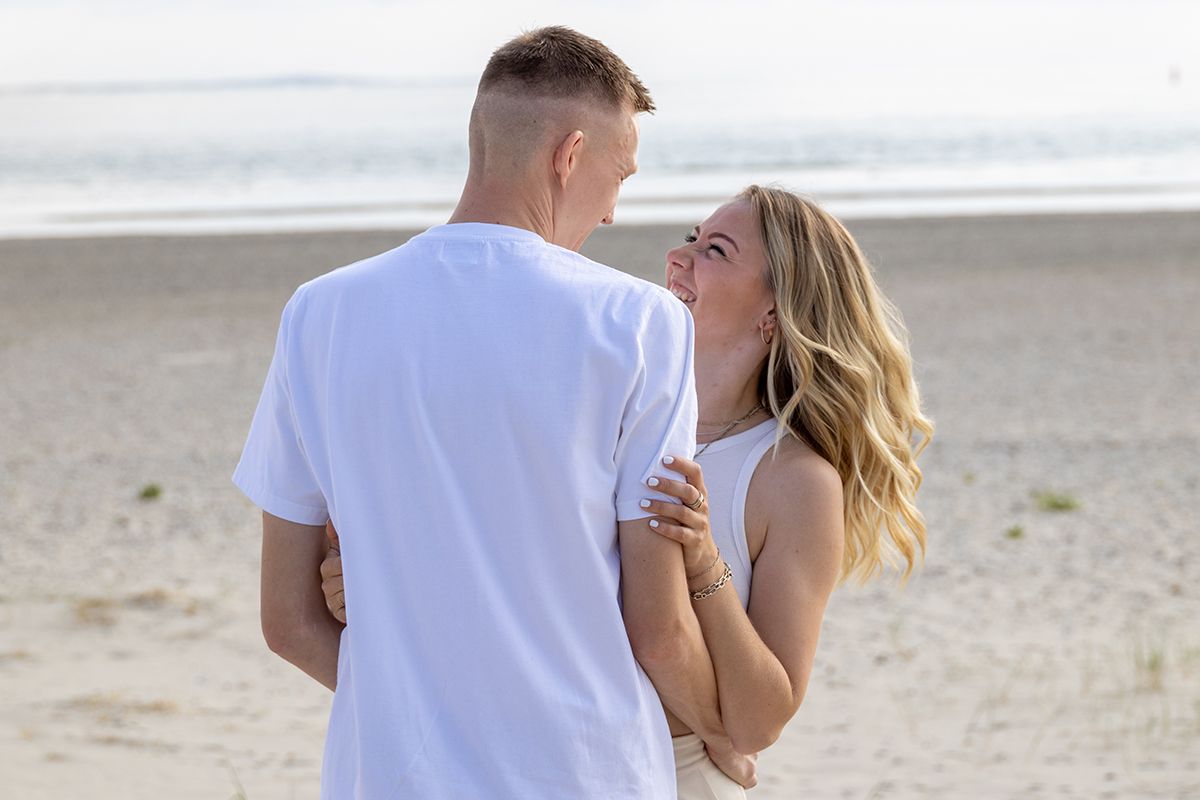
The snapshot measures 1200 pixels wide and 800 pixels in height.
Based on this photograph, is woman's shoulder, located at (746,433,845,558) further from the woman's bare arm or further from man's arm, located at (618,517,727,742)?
A: man's arm, located at (618,517,727,742)

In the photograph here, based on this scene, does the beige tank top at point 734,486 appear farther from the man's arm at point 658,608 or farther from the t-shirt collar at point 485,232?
the t-shirt collar at point 485,232

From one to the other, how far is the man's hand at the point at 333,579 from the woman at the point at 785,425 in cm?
62

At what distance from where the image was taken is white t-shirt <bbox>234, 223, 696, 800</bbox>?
73.4 inches

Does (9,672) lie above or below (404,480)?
below

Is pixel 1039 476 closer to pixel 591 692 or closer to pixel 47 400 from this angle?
pixel 591 692

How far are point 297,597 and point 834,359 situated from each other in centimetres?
114

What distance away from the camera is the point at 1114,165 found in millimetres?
47438

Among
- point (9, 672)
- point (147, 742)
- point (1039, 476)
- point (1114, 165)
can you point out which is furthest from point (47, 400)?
point (1114, 165)

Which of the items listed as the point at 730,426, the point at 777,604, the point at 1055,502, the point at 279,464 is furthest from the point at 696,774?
the point at 1055,502

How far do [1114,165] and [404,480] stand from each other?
49.8 m

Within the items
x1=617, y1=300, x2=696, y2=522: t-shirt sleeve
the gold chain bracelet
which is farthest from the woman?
x1=617, y1=300, x2=696, y2=522: t-shirt sleeve

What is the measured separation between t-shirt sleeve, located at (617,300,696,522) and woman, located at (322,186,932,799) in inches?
17.6

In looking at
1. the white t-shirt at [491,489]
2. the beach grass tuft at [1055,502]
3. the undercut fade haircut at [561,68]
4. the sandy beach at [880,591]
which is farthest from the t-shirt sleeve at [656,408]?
the beach grass tuft at [1055,502]

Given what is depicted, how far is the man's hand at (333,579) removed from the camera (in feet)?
6.99
